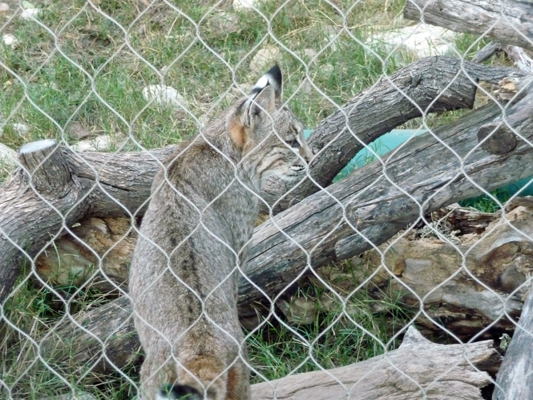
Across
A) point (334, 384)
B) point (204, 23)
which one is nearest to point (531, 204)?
point (334, 384)

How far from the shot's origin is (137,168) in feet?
13.1

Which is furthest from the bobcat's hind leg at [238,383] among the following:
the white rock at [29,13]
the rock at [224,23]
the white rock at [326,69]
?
the white rock at [29,13]

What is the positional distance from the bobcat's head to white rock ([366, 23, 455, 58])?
1760 millimetres

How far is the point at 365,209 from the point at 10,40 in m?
3.27

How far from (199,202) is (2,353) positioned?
0.98 m

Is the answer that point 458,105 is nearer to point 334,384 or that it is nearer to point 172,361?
point 334,384

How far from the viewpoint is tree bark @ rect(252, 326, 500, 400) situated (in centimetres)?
296

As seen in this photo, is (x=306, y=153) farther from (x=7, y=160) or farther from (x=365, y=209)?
(x=7, y=160)

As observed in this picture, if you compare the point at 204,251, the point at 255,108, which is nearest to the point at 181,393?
the point at 204,251

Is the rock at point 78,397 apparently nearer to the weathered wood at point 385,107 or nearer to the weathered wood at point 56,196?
the weathered wood at point 56,196

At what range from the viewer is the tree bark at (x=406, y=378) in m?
2.96

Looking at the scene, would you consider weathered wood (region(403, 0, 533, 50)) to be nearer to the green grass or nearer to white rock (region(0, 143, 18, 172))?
the green grass

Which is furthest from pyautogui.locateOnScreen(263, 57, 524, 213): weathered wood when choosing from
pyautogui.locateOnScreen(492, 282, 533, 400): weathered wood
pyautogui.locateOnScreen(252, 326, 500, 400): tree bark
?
pyautogui.locateOnScreen(492, 282, 533, 400): weathered wood

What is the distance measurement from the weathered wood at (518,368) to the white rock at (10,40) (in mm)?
3941
